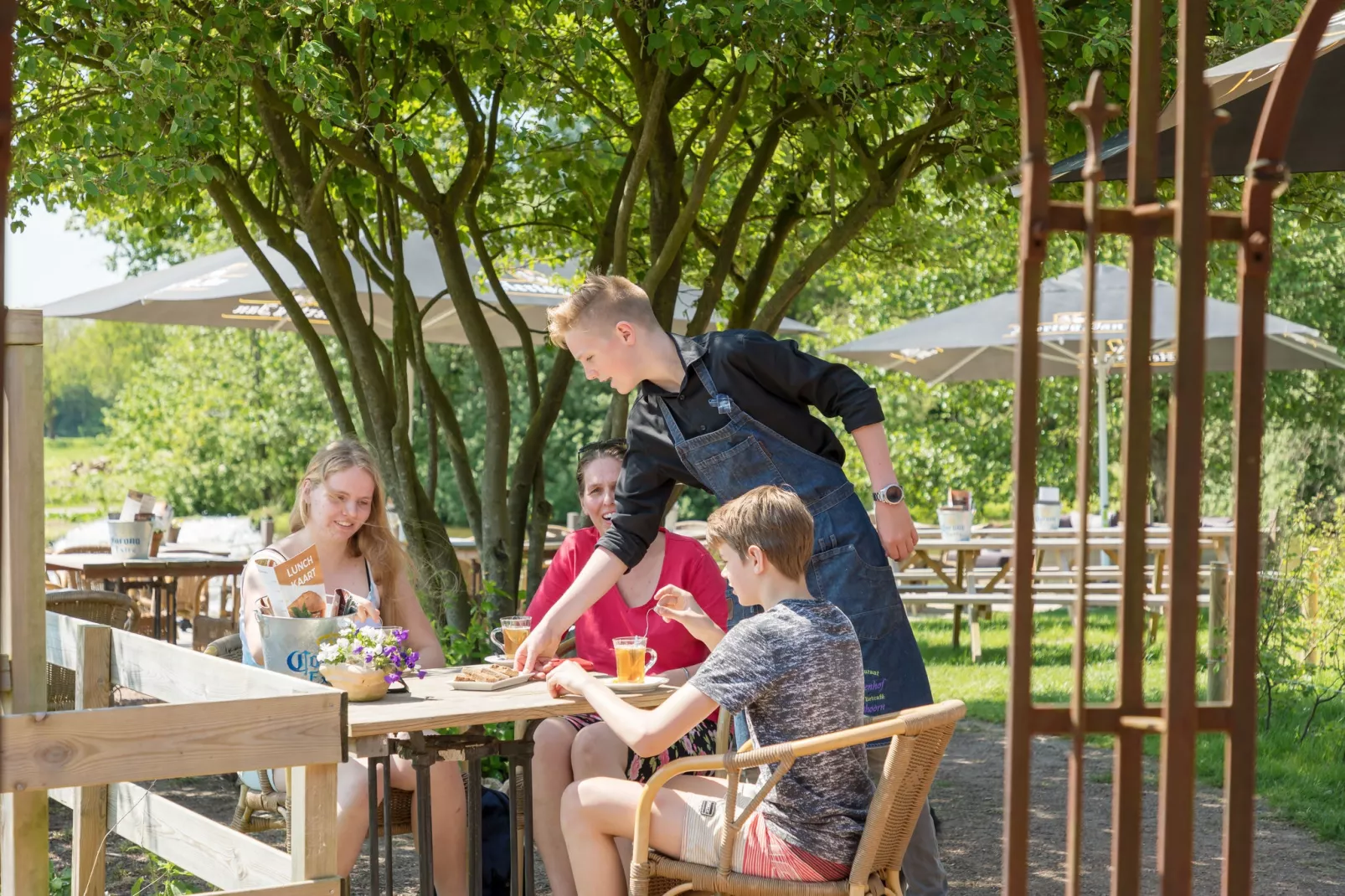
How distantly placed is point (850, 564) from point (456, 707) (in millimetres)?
959

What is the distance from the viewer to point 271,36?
180 inches

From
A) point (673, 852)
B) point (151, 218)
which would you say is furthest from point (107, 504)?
point (673, 852)

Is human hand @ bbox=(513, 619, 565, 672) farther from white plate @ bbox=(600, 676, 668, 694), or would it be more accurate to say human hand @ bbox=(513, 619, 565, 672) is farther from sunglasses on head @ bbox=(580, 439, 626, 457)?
sunglasses on head @ bbox=(580, 439, 626, 457)

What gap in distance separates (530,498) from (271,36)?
2.46 m

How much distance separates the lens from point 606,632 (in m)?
3.96

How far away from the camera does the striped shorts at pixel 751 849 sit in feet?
8.77

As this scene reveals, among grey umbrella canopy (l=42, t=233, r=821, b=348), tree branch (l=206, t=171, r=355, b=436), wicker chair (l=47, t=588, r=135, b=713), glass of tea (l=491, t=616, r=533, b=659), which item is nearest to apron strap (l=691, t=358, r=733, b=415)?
glass of tea (l=491, t=616, r=533, b=659)

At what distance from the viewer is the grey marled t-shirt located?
106 inches

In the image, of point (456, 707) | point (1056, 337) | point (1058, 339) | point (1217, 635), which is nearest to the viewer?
point (456, 707)

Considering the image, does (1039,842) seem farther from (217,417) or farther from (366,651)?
(217,417)

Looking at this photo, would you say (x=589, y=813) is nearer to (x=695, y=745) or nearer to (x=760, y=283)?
(x=695, y=745)

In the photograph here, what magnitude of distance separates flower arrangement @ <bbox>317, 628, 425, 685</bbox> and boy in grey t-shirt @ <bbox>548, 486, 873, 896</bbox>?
526mm

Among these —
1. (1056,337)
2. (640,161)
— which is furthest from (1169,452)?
(1056,337)

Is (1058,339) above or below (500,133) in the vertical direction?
below
